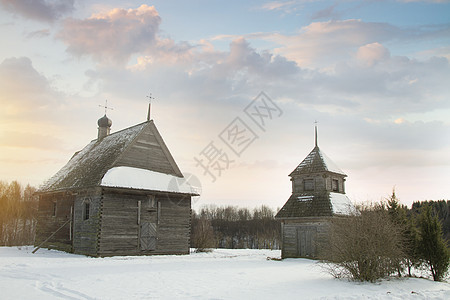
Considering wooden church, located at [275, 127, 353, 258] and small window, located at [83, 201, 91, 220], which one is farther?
wooden church, located at [275, 127, 353, 258]

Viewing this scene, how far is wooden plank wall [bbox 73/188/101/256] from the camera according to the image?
23141 millimetres

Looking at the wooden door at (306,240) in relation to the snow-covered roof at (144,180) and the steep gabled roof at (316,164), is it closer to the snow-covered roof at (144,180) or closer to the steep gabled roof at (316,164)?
the steep gabled roof at (316,164)

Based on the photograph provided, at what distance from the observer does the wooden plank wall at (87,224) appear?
75.9ft

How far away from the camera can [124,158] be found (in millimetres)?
25422

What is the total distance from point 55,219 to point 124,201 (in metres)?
7.55

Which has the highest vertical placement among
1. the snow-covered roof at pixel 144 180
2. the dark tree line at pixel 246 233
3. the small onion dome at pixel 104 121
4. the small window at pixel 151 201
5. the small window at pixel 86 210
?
the small onion dome at pixel 104 121

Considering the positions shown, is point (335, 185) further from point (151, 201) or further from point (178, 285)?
point (178, 285)

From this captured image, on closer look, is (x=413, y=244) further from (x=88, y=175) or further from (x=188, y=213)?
(x=88, y=175)

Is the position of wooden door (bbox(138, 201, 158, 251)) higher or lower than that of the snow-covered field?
higher

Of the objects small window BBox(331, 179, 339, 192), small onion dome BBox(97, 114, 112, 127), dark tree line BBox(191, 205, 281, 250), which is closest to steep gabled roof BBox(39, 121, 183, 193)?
small onion dome BBox(97, 114, 112, 127)

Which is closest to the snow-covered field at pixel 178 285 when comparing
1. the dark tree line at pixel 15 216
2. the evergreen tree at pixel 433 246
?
the evergreen tree at pixel 433 246

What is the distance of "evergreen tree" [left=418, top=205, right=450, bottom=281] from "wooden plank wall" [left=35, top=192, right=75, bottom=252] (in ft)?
68.5

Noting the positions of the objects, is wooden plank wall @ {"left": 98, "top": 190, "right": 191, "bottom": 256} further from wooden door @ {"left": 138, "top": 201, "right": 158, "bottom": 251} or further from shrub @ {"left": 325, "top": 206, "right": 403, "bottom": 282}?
shrub @ {"left": 325, "top": 206, "right": 403, "bottom": 282}

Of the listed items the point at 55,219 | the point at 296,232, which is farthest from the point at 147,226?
the point at 296,232
